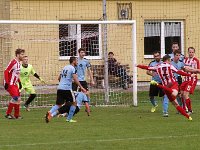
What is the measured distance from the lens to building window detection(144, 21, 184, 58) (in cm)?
3547

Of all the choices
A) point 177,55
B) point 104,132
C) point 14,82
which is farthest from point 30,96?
point 104,132

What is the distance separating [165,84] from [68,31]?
921 cm

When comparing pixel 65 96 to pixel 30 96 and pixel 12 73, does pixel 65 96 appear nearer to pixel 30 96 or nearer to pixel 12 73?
pixel 12 73

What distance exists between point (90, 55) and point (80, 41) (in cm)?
123

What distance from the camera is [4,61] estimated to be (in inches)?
1080

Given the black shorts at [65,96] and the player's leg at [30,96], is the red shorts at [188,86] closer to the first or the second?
the black shorts at [65,96]

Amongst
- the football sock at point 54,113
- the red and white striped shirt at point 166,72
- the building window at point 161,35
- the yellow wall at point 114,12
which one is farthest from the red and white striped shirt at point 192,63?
the building window at point 161,35

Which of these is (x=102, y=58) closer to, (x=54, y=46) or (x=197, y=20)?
(x=54, y=46)

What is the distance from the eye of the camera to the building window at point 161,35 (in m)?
35.5

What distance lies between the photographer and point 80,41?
1096 inches

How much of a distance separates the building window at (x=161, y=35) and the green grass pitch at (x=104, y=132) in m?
12.9

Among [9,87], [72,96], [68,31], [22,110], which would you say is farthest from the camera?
[68,31]

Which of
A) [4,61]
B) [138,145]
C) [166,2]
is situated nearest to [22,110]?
[4,61]

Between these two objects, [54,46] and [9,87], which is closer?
[9,87]
